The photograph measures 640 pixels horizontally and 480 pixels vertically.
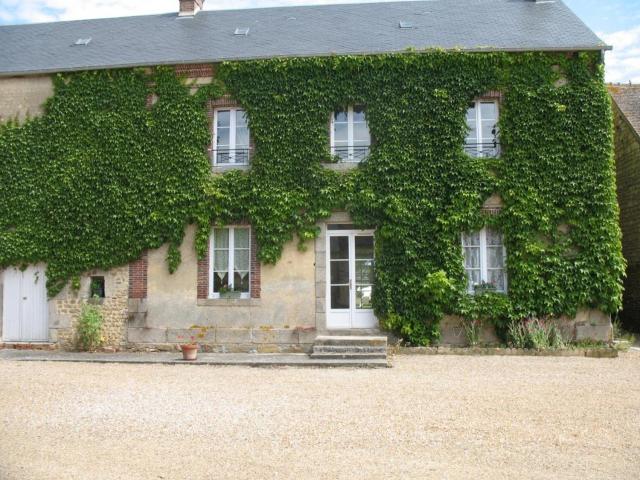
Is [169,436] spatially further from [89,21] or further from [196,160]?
[89,21]

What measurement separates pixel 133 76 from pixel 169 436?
8.76 m

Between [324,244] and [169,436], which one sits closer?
[169,436]

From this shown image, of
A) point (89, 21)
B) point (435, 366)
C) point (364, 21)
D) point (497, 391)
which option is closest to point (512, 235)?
point (435, 366)

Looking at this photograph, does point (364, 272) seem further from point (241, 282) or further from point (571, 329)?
point (571, 329)

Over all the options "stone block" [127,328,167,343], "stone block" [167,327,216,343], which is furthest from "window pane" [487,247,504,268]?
"stone block" [127,328,167,343]

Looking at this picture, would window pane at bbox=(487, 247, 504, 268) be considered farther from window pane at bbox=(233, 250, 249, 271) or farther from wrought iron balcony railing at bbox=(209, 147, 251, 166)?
wrought iron balcony railing at bbox=(209, 147, 251, 166)

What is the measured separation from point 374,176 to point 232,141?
304 cm

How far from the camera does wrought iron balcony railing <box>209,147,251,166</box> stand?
11.8 metres

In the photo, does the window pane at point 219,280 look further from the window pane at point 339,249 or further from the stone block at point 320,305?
the window pane at point 339,249

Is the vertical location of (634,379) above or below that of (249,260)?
below

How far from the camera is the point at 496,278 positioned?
1120 centimetres

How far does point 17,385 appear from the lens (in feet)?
25.7

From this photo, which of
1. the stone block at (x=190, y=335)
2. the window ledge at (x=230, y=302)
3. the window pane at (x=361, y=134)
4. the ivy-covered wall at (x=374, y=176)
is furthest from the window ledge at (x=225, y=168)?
the stone block at (x=190, y=335)

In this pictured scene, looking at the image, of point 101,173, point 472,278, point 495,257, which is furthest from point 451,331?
point 101,173
